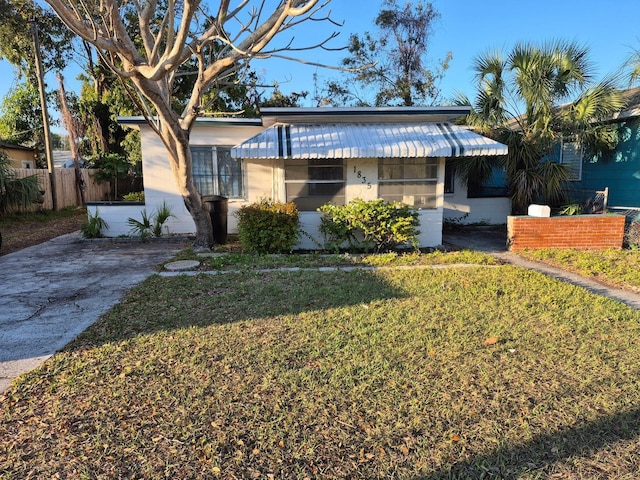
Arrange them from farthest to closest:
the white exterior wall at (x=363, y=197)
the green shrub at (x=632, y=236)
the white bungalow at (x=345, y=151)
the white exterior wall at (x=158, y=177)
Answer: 1. the white exterior wall at (x=158, y=177)
2. the white exterior wall at (x=363, y=197)
3. the green shrub at (x=632, y=236)
4. the white bungalow at (x=345, y=151)

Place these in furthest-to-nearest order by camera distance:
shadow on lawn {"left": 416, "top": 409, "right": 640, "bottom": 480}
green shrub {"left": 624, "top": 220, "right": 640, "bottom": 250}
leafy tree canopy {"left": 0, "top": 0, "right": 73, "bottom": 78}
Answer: leafy tree canopy {"left": 0, "top": 0, "right": 73, "bottom": 78}, green shrub {"left": 624, "top": 220, "right": 640, "bottom": 250}, shadow on lawn {"left": 416, "top": 409, "right": 640, "bottom": 480}

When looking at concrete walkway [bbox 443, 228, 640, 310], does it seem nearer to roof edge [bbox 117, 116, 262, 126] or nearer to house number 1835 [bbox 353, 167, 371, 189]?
house number 1835 [bbox 353, 167, 371, 189]

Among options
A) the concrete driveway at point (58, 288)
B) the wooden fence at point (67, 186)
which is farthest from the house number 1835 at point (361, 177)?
the wooden fence at point (67, 186)

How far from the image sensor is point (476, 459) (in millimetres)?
2461

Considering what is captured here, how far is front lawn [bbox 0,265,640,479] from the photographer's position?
245cm

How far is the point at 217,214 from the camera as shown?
32.3 feet

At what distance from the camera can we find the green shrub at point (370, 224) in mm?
8328

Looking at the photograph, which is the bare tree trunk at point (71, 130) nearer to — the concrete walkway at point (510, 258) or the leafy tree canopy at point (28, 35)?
the leafy tree canopy at point (28, 35)

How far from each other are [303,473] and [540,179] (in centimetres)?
1059

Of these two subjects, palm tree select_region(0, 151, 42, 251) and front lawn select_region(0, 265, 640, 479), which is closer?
front lawn select_region(0, 265, 640, 479)

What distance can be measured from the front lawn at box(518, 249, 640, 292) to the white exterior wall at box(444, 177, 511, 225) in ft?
13.8

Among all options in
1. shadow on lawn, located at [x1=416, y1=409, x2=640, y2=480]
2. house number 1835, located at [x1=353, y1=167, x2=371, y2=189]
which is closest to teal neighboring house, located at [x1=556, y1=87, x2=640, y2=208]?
house number 1835, located at [x1=353, y1=167, x2=371, y2=189]

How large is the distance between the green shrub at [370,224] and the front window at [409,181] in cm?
50

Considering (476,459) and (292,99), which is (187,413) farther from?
(292,99)
